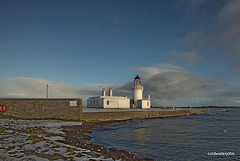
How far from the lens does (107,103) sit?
45219 mm

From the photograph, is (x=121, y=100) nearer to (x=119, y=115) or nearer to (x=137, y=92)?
(x=137, y=92)

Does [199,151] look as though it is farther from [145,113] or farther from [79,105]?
[145,113]

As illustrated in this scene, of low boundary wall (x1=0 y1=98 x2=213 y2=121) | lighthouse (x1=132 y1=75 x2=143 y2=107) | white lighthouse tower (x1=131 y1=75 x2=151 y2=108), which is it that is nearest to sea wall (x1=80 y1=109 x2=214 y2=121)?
low boundary wall (x1=0 y1=98 x2=213 y2=121)

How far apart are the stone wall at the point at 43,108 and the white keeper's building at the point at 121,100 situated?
20.0 m

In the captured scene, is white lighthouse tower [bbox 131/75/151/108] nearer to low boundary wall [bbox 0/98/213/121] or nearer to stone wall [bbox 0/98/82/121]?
low boundary wall [bbox 0/98/213/121]

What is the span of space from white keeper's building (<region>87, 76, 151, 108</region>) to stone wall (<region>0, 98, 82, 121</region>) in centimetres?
2001

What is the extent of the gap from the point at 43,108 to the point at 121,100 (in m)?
25.8

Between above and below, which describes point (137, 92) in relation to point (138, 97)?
above

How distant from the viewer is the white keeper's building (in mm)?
45344

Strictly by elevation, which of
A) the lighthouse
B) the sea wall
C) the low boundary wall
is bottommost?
the sea wall

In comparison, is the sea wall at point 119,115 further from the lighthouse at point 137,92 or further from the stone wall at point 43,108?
the lighthouse at point 137,92

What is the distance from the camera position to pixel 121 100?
157ft

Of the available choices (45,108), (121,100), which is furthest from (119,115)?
(121,100)

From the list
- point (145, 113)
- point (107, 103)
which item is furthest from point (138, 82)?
point (145, 113)
